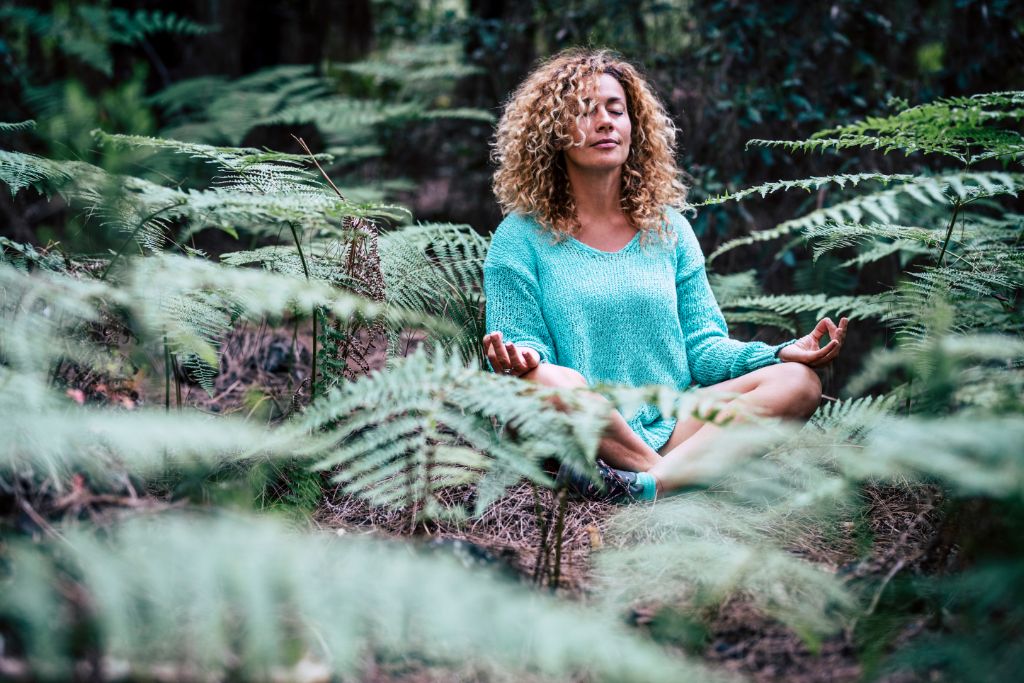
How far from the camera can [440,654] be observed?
4.27 feet

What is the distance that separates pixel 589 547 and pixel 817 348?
1.05 meters

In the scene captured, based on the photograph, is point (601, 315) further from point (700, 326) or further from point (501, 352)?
point (501, 352)

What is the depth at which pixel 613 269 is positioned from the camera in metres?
2.52

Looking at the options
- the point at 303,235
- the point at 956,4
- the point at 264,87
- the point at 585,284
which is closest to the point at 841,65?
the point at 956,4

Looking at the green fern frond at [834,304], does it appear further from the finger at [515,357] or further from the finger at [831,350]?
the finger at [515,357]

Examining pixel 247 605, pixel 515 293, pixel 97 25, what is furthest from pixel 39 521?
pixel 97 25

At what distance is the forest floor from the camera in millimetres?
1314

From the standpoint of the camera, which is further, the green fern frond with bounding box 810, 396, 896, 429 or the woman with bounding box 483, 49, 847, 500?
the woman with bounding box 483, 49, 847, 500

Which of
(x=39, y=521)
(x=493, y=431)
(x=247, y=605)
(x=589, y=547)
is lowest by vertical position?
(x=589, y=547)

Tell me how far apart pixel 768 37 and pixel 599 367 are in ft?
7.80

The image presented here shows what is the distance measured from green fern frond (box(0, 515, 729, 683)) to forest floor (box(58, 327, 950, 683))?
0.33 m

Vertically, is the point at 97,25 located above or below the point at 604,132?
above

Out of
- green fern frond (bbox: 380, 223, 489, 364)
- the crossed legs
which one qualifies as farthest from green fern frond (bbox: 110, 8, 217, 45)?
the crossed legs

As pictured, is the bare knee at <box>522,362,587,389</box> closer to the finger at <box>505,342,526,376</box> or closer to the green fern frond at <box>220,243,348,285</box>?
the finger at <box>505,342,526,376</box>
